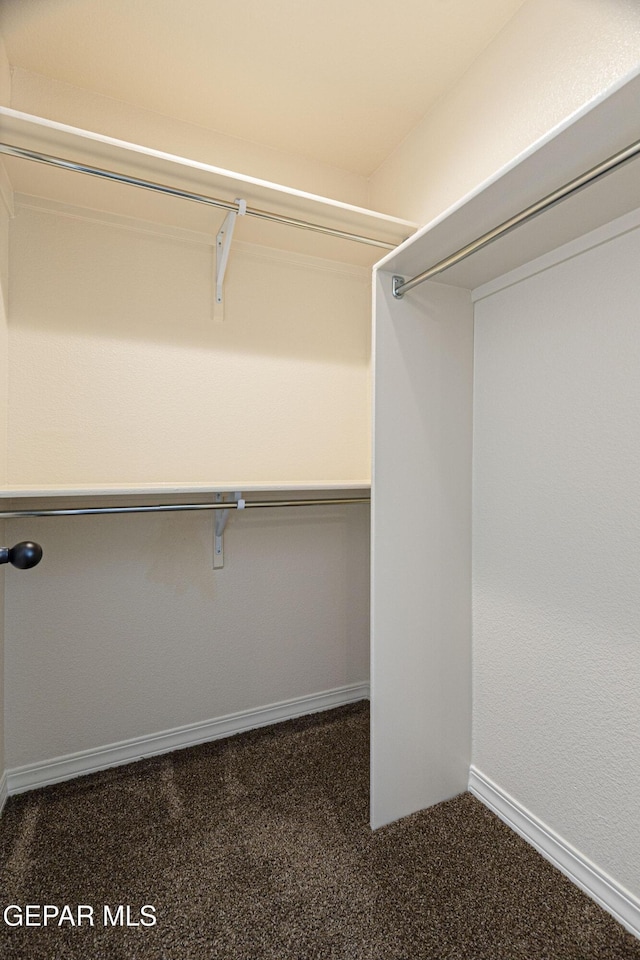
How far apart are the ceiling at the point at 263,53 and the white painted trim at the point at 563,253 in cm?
81

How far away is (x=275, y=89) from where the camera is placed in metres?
1.74

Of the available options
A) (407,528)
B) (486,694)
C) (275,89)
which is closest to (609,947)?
(486,694)

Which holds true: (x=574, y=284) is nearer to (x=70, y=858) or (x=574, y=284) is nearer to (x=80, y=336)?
(x=80, y=336)

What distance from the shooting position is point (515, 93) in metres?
1.50

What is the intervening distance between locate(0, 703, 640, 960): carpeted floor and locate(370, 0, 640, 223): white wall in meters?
2.16

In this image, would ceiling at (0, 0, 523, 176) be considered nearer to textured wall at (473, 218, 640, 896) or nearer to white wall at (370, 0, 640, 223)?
white wall at (370, 0, 640, 223)

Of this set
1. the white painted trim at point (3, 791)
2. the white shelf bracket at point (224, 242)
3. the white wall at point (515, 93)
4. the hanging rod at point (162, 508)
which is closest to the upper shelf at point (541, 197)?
the white wall at point (515, 93)

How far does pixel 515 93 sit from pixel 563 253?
2.02 ft

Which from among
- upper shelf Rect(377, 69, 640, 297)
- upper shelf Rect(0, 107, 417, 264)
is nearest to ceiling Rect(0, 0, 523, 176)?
upper shelf Rect(0, 107, 417, 264)

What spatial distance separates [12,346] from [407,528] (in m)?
1.49

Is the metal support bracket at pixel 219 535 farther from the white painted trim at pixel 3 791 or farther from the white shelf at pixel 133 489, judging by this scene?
the white painted trim at pixel 3 791

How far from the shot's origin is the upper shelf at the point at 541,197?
895 mm

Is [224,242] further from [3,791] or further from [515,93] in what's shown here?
[3,791]

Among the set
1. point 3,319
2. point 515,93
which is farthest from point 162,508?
point 515,93
